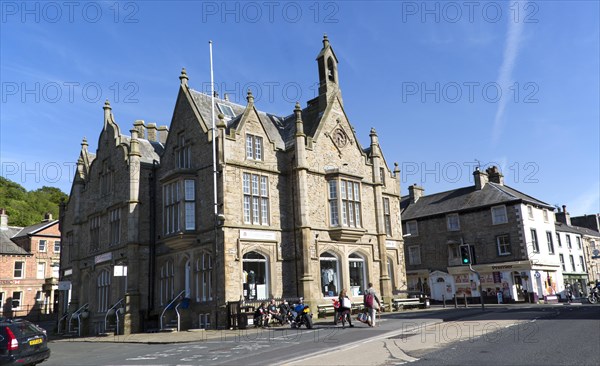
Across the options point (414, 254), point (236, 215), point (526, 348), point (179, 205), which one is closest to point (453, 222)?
point (414, 254)

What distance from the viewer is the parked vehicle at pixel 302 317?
20.5m

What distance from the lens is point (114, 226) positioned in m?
31.8

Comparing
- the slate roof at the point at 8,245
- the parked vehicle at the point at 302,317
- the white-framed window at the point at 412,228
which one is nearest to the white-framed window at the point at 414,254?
the white-framed window at the point at 412,228

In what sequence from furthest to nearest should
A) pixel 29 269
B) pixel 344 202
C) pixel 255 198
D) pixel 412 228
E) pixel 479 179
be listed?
pixel 29 269 → pixel 412 228 → pixel 479 179 → pixel 344 202 → pixel 255 198

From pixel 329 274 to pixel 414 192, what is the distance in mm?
29350

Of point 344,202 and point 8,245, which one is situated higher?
point 8,245

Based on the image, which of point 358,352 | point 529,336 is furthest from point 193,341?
point 529,336

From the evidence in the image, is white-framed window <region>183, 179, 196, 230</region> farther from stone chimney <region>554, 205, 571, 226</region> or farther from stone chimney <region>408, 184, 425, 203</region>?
stone chimney <region>554, 205, 571, 226</region>

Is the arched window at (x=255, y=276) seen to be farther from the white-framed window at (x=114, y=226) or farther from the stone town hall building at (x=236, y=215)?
the white-framed window at (x=114, y=226)

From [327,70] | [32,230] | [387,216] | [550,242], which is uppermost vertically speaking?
[327,70]

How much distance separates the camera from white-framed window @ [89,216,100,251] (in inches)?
1329

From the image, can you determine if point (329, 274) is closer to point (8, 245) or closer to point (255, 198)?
point (255, 198)

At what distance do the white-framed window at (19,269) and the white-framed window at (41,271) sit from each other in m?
1.54

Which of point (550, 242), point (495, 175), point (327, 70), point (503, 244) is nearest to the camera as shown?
point (327, 70)
